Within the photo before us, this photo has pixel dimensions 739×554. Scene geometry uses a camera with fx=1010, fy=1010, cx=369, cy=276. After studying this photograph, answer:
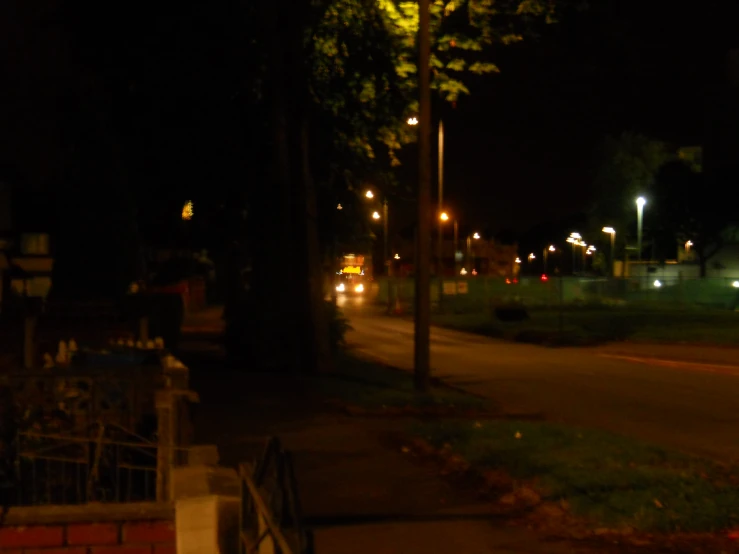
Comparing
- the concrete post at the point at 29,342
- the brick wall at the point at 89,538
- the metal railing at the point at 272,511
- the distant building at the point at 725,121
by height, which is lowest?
the brick wall at the point at 89,538

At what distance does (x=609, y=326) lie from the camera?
3597 cm

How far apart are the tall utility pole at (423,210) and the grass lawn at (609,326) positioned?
634 inches

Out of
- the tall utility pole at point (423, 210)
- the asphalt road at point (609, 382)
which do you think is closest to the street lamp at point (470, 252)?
the asphalt road at point (609, 382)

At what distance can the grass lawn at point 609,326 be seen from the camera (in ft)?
104

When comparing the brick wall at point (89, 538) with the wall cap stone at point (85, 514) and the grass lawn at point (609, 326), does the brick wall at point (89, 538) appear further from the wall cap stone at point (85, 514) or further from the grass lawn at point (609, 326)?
the grass lawn at point (609, 326)

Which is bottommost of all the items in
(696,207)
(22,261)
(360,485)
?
(360,485)

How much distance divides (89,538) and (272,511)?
1574mm

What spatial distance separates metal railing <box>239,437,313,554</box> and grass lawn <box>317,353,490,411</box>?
9.92 metres

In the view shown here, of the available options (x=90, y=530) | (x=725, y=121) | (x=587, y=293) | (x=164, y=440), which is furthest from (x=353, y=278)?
(x=90, y=530)

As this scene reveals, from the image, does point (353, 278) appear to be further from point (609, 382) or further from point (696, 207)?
point (609, 382)

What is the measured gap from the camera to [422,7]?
1562cm

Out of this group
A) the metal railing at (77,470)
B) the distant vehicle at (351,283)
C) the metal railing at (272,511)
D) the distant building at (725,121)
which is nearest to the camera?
the metal railing at (272,511)

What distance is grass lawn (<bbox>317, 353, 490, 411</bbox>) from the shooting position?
1521cm

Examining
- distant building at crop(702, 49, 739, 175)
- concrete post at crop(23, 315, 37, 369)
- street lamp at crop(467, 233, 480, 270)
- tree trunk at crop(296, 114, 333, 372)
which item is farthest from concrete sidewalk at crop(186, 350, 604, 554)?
street lamp at crop(467, 233, 480, 270)
